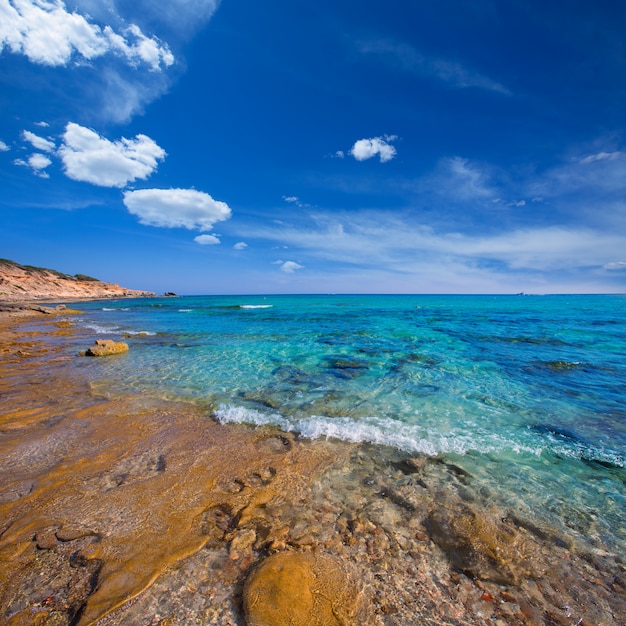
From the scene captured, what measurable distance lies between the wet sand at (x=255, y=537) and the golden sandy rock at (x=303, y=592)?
3 centimetres

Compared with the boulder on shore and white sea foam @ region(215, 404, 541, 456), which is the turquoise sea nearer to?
white sea foam @ region(215, 404, 541, 456)

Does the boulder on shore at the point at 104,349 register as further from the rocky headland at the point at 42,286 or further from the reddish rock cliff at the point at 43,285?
the reddish rock cliff at the point at 43,285

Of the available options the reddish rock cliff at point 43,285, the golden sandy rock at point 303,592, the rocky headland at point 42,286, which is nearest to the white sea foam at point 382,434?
the golden sandy rock at point 303,592

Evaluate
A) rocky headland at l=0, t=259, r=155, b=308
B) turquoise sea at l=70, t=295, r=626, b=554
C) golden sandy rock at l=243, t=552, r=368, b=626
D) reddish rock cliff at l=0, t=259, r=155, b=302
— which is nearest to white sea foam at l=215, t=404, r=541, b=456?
turquoise sea at l=70, t=295, r=626, b=554

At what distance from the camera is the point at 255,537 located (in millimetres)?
3369

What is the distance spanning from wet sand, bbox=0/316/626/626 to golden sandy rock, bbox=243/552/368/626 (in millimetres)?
26

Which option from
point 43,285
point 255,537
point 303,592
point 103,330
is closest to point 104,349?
point 103,330

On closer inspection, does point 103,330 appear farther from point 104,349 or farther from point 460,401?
point 460,401

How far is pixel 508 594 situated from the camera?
2.83m

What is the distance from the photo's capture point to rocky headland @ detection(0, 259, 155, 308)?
5838 centimetres

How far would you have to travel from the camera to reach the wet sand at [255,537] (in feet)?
8.65

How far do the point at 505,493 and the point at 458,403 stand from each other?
3.78 m

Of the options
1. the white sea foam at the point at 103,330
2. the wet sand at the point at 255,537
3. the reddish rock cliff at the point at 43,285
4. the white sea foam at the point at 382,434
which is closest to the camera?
the wet sand at the point at 255,537

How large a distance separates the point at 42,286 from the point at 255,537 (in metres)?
93.5
